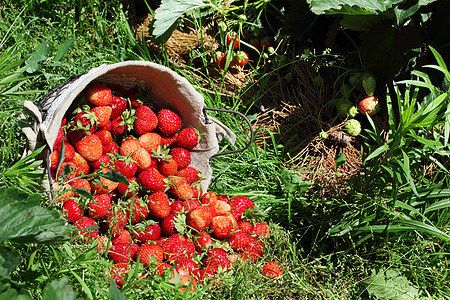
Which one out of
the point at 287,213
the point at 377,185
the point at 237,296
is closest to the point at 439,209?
the point at 377,185

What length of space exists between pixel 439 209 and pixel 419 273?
34cm

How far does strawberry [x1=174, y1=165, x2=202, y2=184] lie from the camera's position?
7.91 feet

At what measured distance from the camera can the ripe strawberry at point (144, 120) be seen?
231cm

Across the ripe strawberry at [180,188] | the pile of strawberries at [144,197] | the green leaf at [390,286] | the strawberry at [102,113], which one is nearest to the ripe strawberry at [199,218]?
the pile of strawberries at [144,197]

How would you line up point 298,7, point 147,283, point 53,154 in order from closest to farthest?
point 147,283
point 53,154
point 298,7

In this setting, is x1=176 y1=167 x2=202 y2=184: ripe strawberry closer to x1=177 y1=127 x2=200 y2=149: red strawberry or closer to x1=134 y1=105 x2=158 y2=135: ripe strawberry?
x1=177 y1=127 x2=200 y2=149: red strawberry

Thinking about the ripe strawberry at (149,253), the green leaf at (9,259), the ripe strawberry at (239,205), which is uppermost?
the green leaf at (9,259)

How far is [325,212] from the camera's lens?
2361 mm

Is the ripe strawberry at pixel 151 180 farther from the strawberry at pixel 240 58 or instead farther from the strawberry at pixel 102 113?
the strawberry at pixel 240 58

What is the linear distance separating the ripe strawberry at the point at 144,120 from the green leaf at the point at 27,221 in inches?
36.8

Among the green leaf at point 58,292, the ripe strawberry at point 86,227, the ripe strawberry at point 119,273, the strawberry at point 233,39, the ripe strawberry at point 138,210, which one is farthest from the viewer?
the strawberry at point 233,39

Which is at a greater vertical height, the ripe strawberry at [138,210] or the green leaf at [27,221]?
the green leaf at [27,221]

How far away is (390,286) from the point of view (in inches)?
80.4

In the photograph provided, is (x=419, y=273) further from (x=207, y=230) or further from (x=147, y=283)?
(x=147, y=283)
